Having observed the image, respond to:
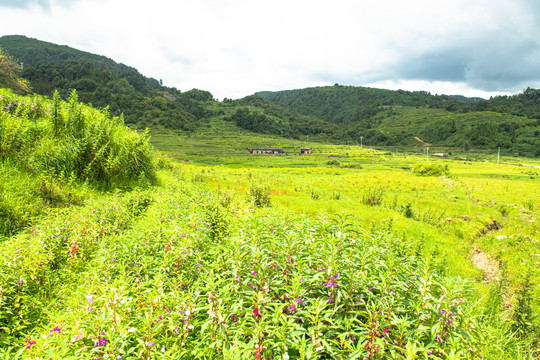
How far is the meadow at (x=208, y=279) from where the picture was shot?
2.89 m

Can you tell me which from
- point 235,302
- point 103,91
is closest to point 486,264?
point 235,302

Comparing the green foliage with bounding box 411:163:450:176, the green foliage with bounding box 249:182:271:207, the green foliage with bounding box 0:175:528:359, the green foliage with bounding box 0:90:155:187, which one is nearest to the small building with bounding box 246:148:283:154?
the green foliage with bounding box 411:163:450:176

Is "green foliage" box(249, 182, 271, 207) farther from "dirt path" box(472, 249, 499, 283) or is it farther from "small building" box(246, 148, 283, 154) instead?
"small building" box(246, 148, 283, 154)

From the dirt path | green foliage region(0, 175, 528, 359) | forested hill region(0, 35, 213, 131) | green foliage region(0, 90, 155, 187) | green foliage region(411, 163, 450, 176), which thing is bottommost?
the dirt path

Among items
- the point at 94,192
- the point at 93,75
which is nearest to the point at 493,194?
the point at 94,192

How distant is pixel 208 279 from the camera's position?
11.5ft

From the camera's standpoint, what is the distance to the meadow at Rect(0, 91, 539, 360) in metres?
2.89

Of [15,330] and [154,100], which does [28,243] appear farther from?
[154,100]

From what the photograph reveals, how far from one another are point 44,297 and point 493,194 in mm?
27398

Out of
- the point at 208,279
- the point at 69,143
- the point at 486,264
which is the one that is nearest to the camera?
the point at 208,279

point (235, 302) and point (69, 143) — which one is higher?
point (69, 143)

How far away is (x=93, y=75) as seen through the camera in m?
164

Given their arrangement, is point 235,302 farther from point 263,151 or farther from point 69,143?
point 263,151

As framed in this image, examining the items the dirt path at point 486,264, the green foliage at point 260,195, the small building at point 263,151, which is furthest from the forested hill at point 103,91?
the dirt path at point 486,264
